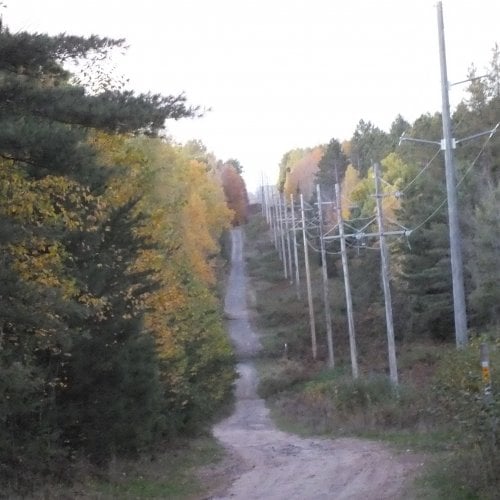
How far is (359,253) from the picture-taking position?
65.9m

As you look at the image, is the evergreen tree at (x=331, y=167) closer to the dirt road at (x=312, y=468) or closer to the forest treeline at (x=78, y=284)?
the dirt road at (x=312, y=468)

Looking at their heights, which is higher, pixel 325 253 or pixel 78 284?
pixel 78 284

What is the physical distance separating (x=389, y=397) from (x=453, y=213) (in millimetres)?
9033

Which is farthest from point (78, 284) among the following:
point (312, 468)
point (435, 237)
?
point (435, 237)

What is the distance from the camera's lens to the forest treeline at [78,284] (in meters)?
12.8

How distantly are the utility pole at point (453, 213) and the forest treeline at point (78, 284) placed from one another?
6.51 m

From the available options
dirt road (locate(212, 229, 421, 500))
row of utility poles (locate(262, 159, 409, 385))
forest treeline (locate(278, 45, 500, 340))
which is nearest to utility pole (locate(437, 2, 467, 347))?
dirt road (locate(212, 229, 421, 500))

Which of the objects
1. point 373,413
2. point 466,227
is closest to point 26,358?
point 373,413

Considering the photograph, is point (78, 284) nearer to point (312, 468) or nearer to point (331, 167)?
point (312, 468)

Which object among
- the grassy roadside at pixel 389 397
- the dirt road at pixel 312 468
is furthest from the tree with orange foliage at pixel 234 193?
the dirt road at pixel 312 468

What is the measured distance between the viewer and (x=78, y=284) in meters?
17.8

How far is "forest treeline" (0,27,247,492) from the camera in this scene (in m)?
12.8

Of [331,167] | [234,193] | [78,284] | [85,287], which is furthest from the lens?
[234,193]

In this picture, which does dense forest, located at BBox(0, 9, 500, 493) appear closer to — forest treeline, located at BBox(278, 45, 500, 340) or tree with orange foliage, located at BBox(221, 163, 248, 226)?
→ forest treeline, located at BBox(278, 45, 500, 340)
